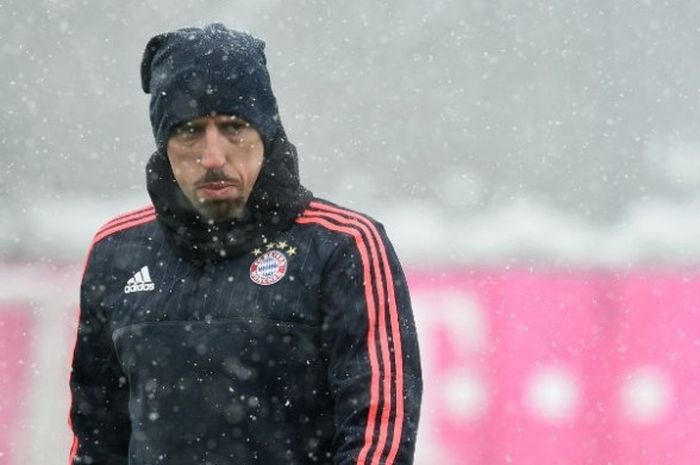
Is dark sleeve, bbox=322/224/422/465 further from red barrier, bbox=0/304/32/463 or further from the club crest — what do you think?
red barrier, bbox=0/304/32/463

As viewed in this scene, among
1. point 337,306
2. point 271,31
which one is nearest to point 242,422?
point 337,306

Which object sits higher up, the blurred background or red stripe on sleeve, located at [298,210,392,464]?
the blurred background

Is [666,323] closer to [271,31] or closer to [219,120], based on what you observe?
[271,31]

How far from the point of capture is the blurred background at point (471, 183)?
546cm

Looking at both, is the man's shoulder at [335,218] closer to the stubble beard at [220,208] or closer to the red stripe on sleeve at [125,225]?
the stubble beard at [220,208]

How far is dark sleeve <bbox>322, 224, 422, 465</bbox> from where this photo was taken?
2.20 m

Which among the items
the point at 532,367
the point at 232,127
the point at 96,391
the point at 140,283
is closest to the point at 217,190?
the point at 232,127

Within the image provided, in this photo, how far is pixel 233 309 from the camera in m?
2.32

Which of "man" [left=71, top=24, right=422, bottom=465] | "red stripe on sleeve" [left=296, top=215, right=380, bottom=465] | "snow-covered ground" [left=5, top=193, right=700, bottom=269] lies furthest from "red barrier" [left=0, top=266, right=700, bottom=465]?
"red stripe on sleeve" [left=296, top=215, right=380, bottom=465]

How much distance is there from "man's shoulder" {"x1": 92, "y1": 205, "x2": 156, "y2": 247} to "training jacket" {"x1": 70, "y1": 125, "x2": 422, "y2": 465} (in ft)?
0.47

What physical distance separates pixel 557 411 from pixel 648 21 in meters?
2.27

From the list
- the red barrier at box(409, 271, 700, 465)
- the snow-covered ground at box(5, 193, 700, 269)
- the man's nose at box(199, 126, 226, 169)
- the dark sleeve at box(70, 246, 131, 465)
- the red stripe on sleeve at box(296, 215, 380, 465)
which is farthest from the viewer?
the snow-covered ground at box(5, 193, 700, 269)

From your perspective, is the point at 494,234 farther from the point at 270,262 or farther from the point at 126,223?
the point at 270,262

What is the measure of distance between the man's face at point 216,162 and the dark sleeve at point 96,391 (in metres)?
0.30
